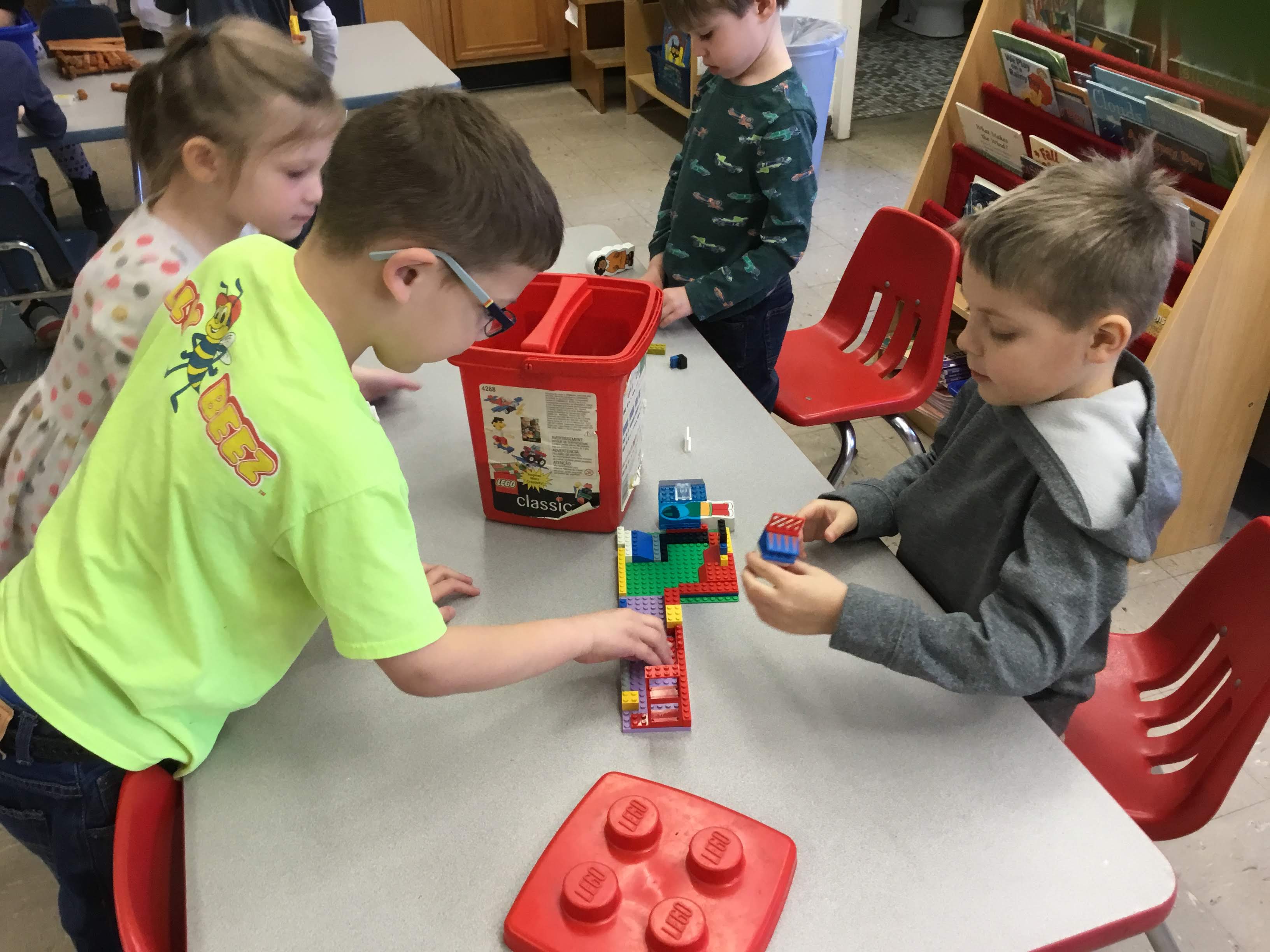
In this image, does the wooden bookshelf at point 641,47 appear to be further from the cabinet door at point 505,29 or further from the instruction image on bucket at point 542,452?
the instruction image on bucket at point 542,452

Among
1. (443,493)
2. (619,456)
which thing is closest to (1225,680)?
(619,456)

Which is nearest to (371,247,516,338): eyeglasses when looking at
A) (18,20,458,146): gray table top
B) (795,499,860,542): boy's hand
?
(795,499,860,542): boy's hand

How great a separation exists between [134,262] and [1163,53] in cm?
212

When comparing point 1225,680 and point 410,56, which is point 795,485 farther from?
point 410,56

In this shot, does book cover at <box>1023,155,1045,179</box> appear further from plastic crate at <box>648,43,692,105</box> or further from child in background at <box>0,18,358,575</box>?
plastic crate at <box>648,43,692,105</box>

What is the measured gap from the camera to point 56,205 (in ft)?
12.7

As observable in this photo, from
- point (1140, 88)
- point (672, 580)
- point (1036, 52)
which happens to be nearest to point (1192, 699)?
point (672, 580)

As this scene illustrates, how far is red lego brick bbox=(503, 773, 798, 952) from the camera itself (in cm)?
69

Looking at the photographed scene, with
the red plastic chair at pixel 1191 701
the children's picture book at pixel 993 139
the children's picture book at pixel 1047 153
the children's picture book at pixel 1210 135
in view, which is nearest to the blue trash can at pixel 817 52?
the children's picture book at pixel 993 139

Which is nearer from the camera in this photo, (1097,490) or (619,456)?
(1097,490)

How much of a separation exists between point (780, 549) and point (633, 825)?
1.14 ft

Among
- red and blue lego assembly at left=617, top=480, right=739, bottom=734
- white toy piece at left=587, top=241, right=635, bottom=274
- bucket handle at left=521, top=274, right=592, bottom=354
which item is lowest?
red and blue lego assembly at left=617, top=480, right=739, bottom=734

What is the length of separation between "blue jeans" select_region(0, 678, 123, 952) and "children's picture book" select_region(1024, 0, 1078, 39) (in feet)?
8.20

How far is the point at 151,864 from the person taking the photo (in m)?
0.81
